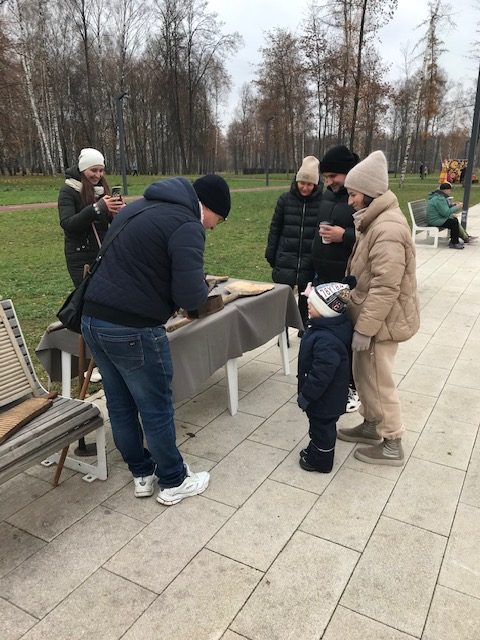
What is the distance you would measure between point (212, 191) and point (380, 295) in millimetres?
1058

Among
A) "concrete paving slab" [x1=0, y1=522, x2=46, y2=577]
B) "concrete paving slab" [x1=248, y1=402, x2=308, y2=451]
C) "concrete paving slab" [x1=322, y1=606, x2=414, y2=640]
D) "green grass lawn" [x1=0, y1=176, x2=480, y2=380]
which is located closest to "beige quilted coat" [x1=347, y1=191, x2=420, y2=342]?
"concrete paving slab" [x1=248, y1=402, x2=308, y2=451]

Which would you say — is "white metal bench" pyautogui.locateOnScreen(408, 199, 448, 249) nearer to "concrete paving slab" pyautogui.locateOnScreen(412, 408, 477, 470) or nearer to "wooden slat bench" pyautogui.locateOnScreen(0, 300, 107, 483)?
"concrete paving slab" pyautogui.locateOnScreen(412, 408, 477, 470)

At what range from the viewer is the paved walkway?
2.02m

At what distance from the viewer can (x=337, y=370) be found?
9.17ft

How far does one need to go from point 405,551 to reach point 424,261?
766cm

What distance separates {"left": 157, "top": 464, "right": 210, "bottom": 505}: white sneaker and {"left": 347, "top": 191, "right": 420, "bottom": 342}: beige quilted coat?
3.96ft

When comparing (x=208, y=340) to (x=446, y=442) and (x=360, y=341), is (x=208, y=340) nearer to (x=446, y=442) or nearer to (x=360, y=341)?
(x=360, y=341)

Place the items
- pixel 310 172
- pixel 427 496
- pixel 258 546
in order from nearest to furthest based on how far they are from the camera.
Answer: pixel 258 546, pixel 427 496, pixel 310 172

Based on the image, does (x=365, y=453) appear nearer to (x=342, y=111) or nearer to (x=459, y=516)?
(x=459, y=516)

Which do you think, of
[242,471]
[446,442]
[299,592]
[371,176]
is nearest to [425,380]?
[446,442]

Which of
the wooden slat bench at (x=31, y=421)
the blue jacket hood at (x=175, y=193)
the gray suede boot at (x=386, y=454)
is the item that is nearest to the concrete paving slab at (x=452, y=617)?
the gray suede boot at (x=386, y=454)

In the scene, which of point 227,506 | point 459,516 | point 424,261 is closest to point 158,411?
point 227,506

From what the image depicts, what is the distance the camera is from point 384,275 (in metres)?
2.73

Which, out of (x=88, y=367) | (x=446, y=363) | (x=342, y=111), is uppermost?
(x=342, y=111)
